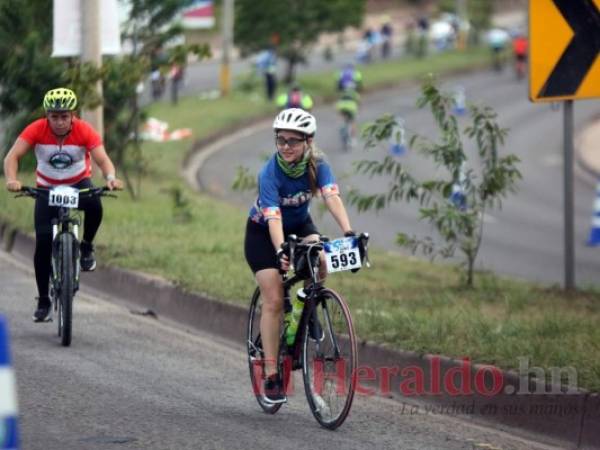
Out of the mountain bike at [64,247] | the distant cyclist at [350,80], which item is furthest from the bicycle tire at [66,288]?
the distant cyclist at [350,80]

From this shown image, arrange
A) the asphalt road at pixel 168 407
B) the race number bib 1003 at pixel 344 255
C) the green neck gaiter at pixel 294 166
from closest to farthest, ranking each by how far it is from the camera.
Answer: the asphalt road at pixel 168 407 → the race number bib 1003 at pixel 344 255 → the green neck gaiter at pixel 294 166

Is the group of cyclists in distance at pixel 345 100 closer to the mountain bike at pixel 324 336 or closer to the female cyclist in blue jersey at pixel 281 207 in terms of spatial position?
the female cyclist in blue jersey at pixel 281 207

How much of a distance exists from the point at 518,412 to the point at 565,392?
1.26 ft

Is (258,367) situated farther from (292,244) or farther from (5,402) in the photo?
(5,402)

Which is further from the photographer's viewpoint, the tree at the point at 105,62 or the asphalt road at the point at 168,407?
the tree at the point at 105,62

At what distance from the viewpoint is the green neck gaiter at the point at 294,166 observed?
902 cm

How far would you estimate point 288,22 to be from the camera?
169 feet

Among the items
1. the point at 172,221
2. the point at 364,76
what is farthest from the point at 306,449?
the point at 364,76

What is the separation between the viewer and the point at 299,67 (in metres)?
63.9

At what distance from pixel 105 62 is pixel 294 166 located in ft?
35.7

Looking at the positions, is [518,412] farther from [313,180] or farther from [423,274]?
[423,274]

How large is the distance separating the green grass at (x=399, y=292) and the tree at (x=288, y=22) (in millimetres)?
28050

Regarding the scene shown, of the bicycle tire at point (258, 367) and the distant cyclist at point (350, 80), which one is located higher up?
the distant cyclist at point (350, 80)

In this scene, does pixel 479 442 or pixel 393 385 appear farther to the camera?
pixel 393 385
